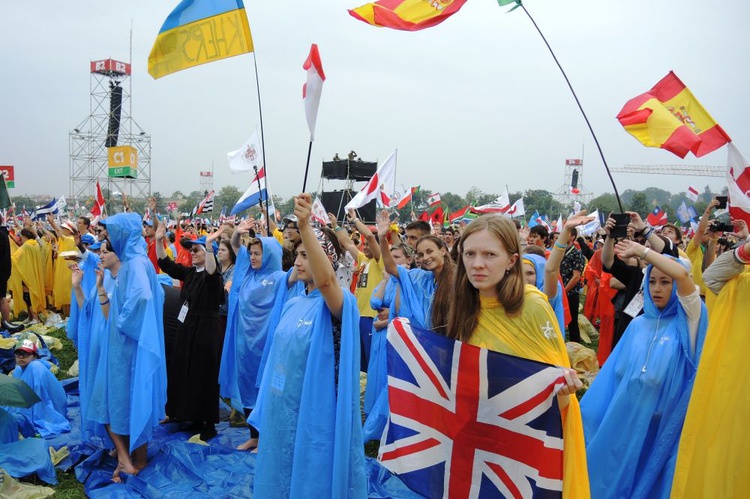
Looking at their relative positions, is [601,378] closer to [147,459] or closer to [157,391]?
[157,391]

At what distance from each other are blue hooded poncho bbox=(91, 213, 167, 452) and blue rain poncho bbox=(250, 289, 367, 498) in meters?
1.86

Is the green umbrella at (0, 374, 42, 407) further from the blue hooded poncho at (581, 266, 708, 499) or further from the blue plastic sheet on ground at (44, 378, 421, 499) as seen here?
the blue hooded poncho at (581, 266, 708, 499)

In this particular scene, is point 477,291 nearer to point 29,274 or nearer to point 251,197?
point 251,197

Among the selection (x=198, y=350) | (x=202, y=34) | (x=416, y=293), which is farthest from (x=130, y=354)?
(x=202, y=34)

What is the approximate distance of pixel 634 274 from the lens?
6.12 m

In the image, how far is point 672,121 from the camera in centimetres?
476

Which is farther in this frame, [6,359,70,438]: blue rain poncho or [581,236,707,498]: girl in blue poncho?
[6,359,70,438]: blue rain poncho

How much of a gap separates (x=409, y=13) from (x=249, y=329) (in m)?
3.53

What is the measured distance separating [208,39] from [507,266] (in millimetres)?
3566

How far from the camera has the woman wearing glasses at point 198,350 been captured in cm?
601

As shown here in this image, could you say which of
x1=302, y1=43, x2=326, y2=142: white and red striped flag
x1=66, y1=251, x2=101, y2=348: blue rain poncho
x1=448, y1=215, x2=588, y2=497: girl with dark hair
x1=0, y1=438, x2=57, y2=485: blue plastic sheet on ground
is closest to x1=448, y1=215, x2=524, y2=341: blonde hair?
x1=448, y1=215, x2=588, y2=497: girl with dark hair

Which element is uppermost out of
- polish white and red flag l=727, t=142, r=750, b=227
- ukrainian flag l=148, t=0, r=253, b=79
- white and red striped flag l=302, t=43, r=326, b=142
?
ukrainian flag l=148, t=0, r=253, b=79

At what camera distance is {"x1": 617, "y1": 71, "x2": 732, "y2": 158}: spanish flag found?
4551 millimetres

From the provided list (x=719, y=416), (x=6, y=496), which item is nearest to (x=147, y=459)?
(x=6, y=496)
